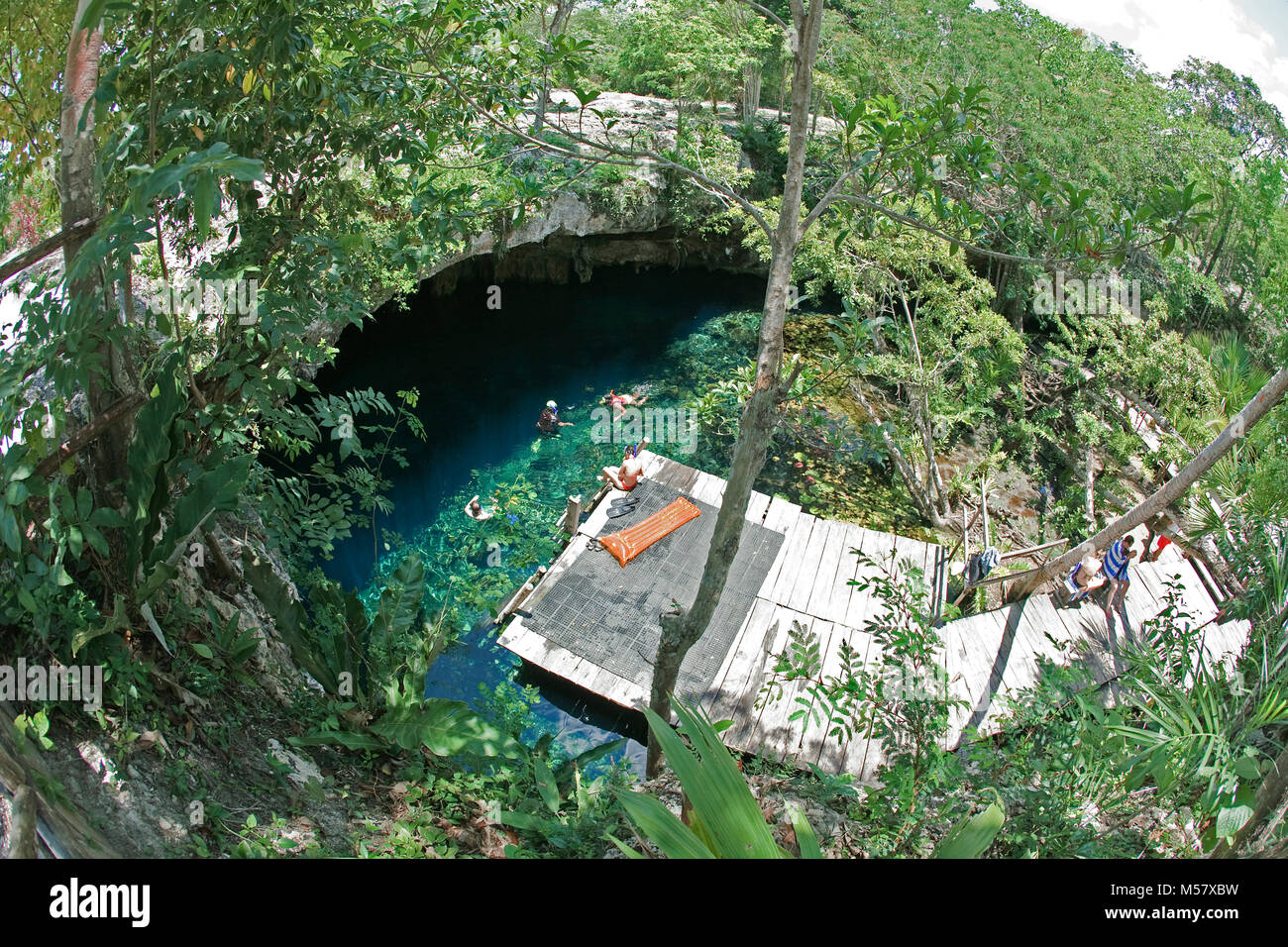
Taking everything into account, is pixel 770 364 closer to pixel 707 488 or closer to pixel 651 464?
pixel 707 488

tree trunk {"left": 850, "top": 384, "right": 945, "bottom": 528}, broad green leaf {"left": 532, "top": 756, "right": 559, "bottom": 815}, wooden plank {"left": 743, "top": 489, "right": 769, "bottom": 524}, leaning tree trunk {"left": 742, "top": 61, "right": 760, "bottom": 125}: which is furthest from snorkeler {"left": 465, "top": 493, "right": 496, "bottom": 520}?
leaning tree trunk {"left": 742, "top": 61, "right": 760, "bottom": 125}

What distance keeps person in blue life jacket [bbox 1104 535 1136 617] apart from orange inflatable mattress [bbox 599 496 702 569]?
14.1 feet

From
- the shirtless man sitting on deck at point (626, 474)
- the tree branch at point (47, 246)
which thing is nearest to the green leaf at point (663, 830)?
the tree branch at point (47, 246)

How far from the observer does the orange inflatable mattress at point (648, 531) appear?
871 centimetres

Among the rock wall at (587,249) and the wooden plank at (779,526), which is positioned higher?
the rock wall at (587,249)

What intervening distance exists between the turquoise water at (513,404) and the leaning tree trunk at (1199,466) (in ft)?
15.6

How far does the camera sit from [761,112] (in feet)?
66.6

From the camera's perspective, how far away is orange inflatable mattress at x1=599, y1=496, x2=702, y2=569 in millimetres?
→ 8711

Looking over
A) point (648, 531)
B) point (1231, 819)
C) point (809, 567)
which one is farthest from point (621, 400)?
point (1231, 819)

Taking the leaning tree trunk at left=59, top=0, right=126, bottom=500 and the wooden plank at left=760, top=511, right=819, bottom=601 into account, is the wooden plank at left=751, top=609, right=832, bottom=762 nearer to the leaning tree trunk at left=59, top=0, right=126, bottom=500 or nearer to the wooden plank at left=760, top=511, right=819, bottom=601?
the wooden plank at left=760, top=511, right=819, bottom=601

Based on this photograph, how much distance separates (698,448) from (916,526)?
3.31m

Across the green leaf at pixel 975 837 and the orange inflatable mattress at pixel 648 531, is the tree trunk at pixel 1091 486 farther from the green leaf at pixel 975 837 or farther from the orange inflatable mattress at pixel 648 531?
the green leaf at pixel 975 837
